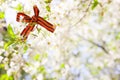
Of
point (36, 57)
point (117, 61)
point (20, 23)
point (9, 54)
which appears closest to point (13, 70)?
point (9, 54)

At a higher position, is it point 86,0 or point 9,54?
point 86,0

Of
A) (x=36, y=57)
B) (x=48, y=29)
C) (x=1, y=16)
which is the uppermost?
(x=36, y=57)

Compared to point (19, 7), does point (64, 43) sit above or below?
above

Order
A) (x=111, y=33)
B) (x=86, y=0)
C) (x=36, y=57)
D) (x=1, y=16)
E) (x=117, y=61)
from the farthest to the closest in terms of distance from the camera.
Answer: (x=111, y=33) → (x=117, y=61) → (x=36, y=57) → (x=86, y=0) → (x=1, y=16)

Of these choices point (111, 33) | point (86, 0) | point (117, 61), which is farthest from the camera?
point (111, 33)

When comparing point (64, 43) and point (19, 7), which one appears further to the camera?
point (64, 43)

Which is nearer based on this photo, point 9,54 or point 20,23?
point 20,23

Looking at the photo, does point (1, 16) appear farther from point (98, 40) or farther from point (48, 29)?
point (98, 40)

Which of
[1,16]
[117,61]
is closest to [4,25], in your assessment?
[1,16]
